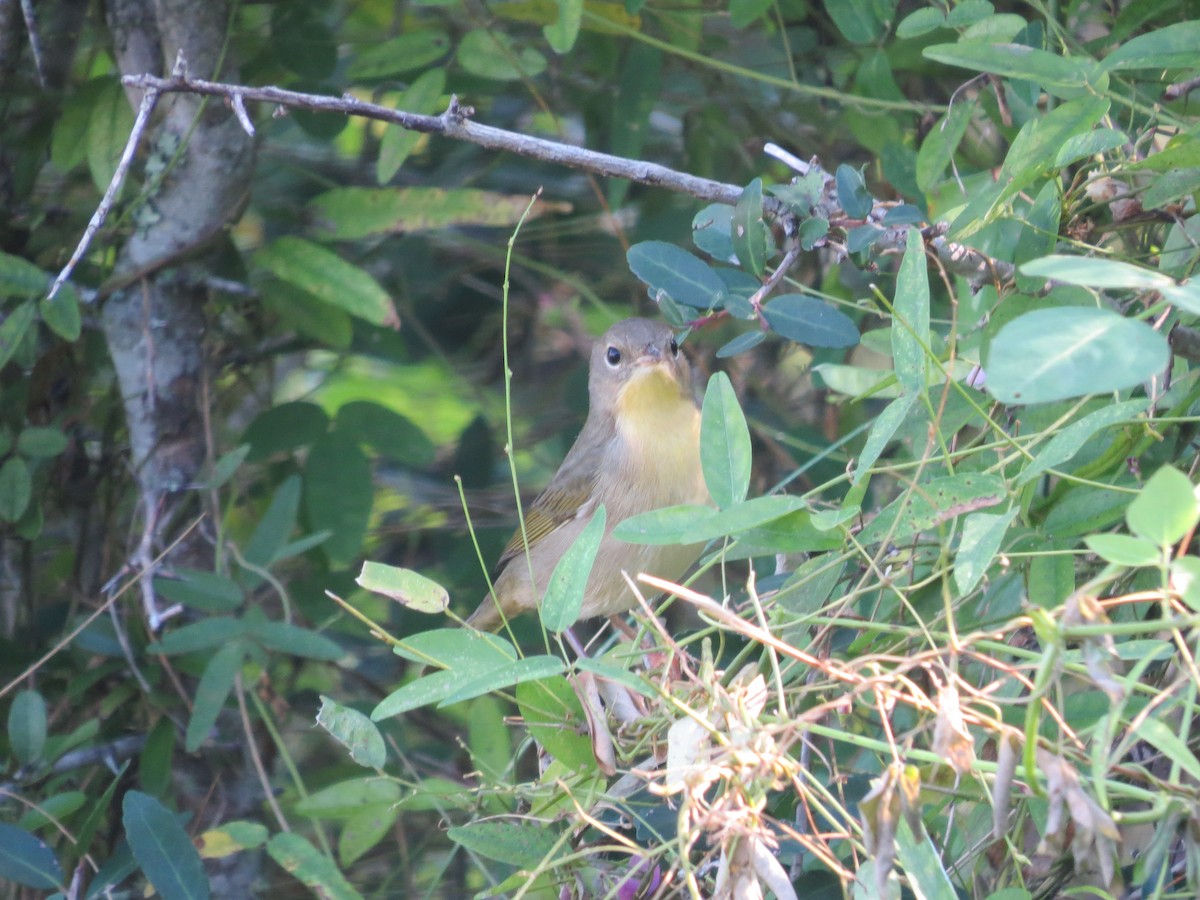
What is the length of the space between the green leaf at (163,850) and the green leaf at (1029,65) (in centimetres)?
190

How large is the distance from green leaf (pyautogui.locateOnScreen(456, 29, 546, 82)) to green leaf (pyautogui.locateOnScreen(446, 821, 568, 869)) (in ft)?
6.35

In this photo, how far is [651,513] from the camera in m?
1.68

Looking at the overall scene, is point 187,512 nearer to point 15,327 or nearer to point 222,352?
point 222,352

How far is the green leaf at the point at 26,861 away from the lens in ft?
7.79

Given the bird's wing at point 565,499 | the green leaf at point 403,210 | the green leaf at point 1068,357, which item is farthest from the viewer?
the bird's wing at point 565,499

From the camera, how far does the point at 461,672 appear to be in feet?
A: 5.62

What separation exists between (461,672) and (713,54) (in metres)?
2.54

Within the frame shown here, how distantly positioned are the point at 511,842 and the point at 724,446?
0.73 meters

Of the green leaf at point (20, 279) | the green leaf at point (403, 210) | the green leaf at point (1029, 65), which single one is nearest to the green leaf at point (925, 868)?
the green leaf at point (1029, 65)

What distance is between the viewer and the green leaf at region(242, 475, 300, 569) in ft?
10.5

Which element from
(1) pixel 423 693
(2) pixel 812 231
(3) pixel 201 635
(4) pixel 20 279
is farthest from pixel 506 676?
(4) pixel 20 279

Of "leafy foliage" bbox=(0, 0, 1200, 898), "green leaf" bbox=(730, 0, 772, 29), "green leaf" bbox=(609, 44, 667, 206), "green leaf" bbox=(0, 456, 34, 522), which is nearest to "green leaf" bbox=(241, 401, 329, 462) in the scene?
"leafy foliage" bbox=(0, 0, 1200, 898)

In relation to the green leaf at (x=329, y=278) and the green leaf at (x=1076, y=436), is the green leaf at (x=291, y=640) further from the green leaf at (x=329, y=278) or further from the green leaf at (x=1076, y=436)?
the green leaf at (x=1076, y=436)

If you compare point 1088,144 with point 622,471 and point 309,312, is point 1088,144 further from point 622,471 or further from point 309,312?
point 309,312
